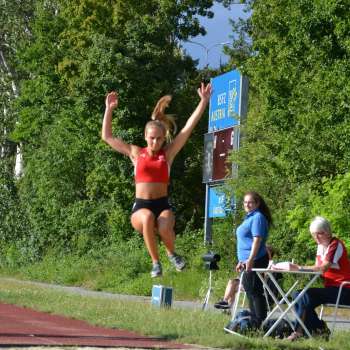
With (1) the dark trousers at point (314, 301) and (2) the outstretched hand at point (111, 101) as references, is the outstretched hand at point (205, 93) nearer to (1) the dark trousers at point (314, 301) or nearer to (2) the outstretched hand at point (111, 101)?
(2) the outstretched hand at point (111, 101)

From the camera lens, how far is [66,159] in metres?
40.7

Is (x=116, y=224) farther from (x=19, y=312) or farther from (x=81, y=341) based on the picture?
(x=81, y=341)

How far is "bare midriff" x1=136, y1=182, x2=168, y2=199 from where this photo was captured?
1040cm

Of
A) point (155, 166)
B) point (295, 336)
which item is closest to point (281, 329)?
point (295, 336)

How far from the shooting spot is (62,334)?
43.5 feet

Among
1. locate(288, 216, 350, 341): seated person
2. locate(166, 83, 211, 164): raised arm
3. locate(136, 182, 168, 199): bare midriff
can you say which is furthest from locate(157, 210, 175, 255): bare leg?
locate(288, 216, 350, 341): seated person

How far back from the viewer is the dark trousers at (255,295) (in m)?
13.1

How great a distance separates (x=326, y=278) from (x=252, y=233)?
4.00 feet

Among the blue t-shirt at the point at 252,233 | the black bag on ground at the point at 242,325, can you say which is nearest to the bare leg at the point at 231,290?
the blue t-shirt at the point at 252,233

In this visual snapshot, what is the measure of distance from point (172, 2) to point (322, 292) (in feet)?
90.9

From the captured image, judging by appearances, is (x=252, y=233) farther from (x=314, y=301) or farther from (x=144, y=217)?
(x=144, y=217)

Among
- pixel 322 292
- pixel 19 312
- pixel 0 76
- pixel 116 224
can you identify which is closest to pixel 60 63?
pixel 116 224

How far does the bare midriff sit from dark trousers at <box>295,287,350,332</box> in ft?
9.88

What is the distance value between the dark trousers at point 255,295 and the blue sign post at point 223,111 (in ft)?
43.9
